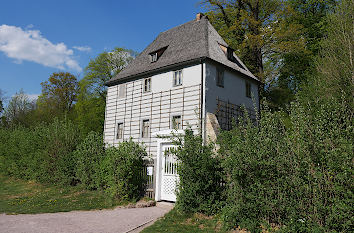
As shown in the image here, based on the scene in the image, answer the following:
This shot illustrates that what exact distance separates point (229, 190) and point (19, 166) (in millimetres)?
17672

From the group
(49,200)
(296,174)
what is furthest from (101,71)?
(296,174)

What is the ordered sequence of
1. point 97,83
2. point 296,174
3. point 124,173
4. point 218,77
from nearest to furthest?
point 296,174 < point 124,173 < point 218,77 < point 97,83

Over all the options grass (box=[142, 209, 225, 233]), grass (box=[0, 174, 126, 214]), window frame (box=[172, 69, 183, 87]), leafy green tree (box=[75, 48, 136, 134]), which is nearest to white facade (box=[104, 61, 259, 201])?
window frame (box=[172, 69, 183, 87])

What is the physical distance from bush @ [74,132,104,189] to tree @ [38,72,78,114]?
26649 mm

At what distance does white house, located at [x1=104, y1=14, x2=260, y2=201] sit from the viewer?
15.7 metres

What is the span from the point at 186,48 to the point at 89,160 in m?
9.10

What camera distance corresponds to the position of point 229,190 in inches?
311

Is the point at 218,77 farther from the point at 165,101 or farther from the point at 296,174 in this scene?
the point at 296,174

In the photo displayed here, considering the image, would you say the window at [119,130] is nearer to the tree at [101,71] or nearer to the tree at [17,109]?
the tree at [101,71]

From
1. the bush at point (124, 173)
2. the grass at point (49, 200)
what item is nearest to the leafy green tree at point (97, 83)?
the grass at point (49, 200)

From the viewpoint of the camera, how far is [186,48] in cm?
1788

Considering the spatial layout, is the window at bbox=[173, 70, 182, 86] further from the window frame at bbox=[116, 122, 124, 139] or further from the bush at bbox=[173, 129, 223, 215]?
the bush at bbox=[173, 129, 223, 215]

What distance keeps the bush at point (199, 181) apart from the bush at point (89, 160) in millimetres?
6192

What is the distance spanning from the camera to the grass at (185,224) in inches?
301
